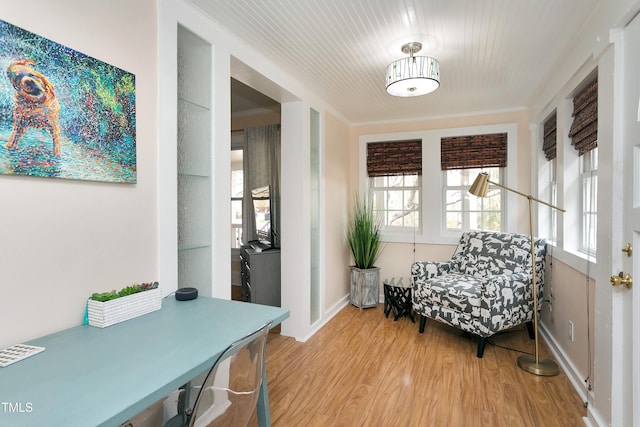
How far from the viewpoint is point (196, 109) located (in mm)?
1962

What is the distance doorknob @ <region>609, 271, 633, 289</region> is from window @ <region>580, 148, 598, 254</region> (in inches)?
32.7

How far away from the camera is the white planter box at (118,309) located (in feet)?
4.32

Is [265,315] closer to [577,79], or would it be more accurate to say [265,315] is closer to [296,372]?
[296,372]

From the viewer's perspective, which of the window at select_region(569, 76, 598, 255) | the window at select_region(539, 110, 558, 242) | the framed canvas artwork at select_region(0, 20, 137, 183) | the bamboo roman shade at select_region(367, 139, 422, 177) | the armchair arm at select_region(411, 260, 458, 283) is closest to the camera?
the framed canvas artwork at select_region(0, 20, 137, 183)

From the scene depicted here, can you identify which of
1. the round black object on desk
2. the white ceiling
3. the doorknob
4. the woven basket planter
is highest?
the white ceiling

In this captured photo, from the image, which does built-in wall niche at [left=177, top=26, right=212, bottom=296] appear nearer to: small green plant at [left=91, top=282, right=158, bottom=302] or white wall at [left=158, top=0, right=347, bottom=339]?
white wall at [left=158, top=0, right=347, bottom=339]

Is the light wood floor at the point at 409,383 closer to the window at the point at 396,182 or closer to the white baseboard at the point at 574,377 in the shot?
the white baseboard at the point at 574,377

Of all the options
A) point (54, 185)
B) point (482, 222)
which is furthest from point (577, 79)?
point (54, 185)

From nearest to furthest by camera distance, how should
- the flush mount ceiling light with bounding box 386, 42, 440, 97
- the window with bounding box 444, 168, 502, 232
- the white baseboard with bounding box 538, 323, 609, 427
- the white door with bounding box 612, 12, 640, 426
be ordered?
the white door with bounding box 612, 12, 640, 426 → the white baseboard with bounding box 538, 323, 609, 427 → the flush mount ceiling light with bounding box 386, 42, 440, 97 → the window with bounding box 444, 168, 502, 232

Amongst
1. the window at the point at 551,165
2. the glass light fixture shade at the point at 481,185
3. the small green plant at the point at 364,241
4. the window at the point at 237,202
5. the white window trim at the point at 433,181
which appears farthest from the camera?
the window at the point at 237,202

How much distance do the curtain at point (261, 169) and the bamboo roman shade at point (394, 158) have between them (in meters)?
1.26

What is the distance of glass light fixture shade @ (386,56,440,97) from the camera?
2.33 meters

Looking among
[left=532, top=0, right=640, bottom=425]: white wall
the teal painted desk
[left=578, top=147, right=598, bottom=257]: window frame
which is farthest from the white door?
the teal painted desk

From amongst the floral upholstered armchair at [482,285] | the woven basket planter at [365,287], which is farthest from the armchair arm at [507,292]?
the woven basket planter at [365,287]
